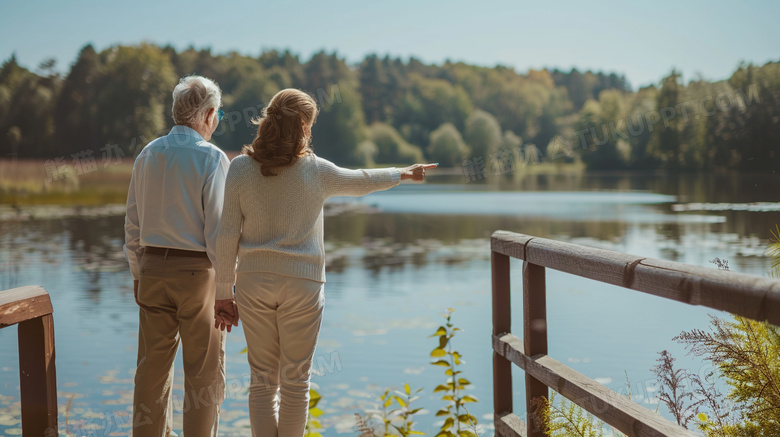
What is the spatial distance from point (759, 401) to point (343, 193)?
119cm

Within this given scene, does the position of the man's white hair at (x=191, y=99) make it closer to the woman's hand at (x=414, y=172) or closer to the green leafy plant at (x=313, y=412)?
the woman's hand at (x=414, y=172)

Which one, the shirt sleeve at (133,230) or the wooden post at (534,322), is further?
the shirt sleeve at (133,230)

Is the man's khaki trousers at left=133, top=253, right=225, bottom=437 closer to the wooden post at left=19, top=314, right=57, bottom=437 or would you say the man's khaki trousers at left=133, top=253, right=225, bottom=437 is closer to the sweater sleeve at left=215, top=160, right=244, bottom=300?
the sweater sleeve at left=215, top=160, right=244, bottom=300

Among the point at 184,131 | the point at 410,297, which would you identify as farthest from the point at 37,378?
the point at 410,297

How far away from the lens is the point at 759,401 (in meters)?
1.43

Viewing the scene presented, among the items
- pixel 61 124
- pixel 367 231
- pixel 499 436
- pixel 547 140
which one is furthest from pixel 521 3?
pixel 499 436

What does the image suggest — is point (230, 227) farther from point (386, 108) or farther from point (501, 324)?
point (386, 108)

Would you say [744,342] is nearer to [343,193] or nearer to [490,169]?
[343,193]

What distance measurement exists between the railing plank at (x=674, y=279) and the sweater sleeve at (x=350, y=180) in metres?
0.48

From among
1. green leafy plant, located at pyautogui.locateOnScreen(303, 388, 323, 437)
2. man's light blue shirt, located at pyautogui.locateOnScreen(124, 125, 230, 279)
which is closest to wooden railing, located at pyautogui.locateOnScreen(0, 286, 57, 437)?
man's light blue shirt, located at pyautogui.locateOnScreen(124, 125, 230, 279)

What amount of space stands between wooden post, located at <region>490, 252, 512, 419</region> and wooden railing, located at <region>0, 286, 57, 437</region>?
1291 millimetres

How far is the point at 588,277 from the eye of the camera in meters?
1.67

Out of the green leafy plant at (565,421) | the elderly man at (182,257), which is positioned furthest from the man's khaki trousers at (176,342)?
the green leafy plant at (565,421)

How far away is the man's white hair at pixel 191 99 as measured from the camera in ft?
6.98
